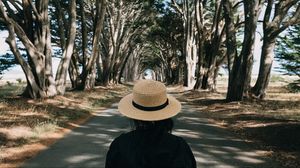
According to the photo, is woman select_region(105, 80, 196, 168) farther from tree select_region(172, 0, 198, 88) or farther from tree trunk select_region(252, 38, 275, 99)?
tree select_region(172, 0, 198, 88)

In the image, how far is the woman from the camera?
9.26ft

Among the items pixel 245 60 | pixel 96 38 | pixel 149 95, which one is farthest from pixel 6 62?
pixel 149 95

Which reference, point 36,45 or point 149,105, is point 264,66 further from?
point 149,105

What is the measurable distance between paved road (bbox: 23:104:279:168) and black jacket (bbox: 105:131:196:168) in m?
5.63

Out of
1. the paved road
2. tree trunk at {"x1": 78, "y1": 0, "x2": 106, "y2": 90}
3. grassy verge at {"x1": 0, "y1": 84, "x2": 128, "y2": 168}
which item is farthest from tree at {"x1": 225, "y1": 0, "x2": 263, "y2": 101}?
tree trunk at {"x1": 78, "y1": 0, "x2": 106, "y2": 90}

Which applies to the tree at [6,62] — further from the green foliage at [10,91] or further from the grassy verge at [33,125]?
the grassy verge at [33,125]

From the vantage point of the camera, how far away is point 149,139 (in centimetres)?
287

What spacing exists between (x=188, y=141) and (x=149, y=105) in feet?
28.2

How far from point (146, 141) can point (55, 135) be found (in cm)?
995

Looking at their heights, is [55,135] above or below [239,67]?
below

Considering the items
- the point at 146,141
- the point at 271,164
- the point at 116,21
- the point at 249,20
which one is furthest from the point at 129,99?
the point at 116,21

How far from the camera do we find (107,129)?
1356 centimetres

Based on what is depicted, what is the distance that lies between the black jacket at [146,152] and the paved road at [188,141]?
222 inches

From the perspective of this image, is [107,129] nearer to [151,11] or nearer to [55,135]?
[55,135]
